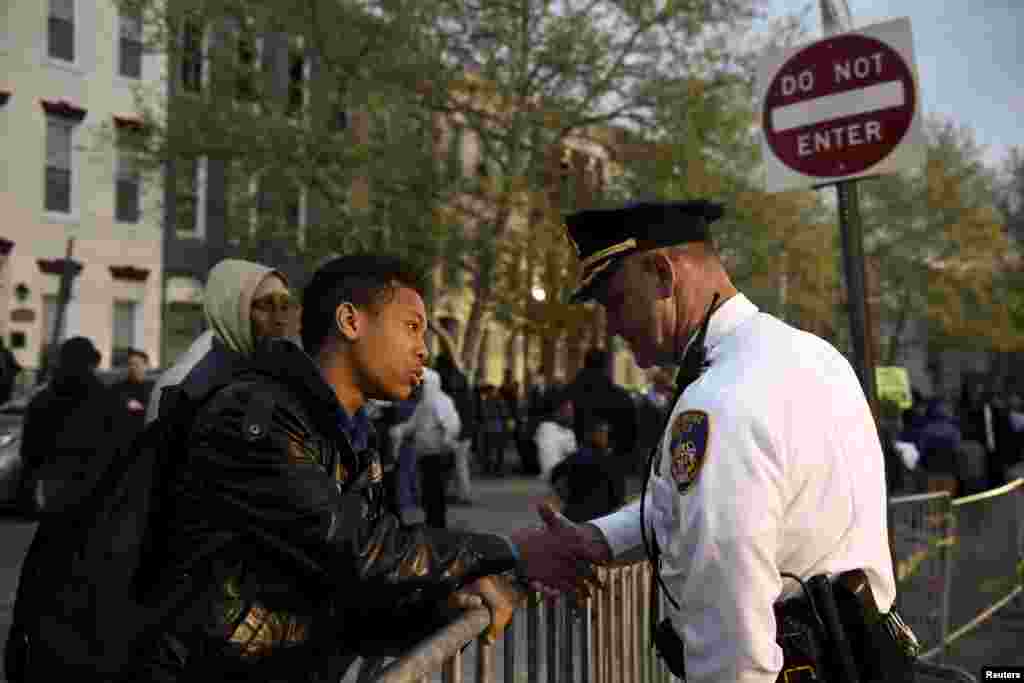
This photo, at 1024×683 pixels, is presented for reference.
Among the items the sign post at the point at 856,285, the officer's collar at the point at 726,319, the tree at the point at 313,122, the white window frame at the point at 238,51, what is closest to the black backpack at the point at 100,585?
the officer's collar at the point at 726,319

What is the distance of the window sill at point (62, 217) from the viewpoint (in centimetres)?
2891

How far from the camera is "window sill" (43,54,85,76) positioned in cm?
2892

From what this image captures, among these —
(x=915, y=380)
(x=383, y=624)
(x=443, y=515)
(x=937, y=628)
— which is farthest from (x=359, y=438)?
(x=915, y=380)

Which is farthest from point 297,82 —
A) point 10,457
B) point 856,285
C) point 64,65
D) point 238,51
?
point 856,285

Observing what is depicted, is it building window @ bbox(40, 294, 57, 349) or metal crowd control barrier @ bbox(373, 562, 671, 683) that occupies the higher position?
building window @ bbox(40, 294, 57, 349)

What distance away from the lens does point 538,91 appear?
2620 centimetres

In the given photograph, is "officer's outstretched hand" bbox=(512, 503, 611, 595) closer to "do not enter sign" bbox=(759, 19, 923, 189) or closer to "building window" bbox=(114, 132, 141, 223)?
"do not enter sign" bbox=(759, 19, 923, 189)

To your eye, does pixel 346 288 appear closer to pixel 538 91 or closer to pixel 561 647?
pixel 561 647

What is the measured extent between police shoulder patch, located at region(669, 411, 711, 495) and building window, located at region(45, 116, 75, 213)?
1126 inches

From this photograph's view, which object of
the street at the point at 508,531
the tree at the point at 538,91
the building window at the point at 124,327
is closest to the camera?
the street at the point at 508,531

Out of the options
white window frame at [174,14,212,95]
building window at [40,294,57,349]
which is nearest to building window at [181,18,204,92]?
white window frame at [174,14,212,95]

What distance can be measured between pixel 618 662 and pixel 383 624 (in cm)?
101

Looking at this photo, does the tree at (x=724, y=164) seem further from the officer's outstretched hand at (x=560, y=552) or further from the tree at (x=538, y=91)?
the officer's outstretched hand at (x=560, y=552)

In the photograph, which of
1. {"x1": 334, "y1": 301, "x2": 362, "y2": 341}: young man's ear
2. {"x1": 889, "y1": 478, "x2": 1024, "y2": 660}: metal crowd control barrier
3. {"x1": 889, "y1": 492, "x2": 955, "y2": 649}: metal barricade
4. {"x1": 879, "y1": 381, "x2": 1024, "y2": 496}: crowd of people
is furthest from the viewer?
{"x1": 879, "y1": 381, "x2": 1024, "y2": 496}: crowd of people
